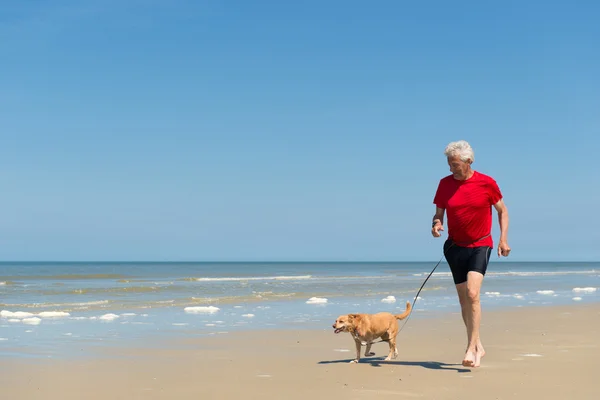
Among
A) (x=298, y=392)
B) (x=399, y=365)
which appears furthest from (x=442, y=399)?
(x=399, y=365)

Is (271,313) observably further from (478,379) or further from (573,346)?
(478,379)

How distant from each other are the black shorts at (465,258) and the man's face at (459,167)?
610 millimetres

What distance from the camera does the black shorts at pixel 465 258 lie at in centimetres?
583

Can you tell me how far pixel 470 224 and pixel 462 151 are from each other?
644 mm

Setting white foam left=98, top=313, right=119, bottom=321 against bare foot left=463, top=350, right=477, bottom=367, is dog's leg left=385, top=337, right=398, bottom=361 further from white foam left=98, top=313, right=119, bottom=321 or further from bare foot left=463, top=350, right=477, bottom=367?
white foam left=98, top=313, right=119, bottom=321

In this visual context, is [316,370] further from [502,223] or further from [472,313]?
[502,223]

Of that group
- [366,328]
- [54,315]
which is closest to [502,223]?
[366,328]

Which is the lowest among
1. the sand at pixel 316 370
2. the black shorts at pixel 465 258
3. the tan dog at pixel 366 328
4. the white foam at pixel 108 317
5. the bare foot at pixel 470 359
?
the white foam at pixel 108 317

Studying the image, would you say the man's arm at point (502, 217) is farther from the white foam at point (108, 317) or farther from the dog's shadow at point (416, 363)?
the white foam at point (108, 317)

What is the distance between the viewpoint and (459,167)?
580 cm

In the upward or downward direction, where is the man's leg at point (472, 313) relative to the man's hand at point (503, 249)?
downward

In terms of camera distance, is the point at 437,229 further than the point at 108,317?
No

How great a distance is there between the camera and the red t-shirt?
5832 mm

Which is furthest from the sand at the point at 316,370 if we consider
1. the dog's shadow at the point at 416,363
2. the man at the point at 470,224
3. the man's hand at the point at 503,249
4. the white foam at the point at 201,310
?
the white foam at the point at 201,310
